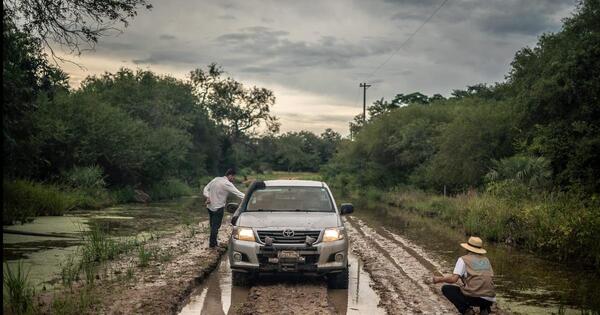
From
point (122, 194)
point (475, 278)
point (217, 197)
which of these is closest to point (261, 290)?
point (475, 278)

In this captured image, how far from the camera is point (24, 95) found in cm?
1457

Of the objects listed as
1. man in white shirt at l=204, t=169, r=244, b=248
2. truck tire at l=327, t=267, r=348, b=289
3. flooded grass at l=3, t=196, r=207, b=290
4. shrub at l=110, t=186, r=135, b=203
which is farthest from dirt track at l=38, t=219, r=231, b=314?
shrub at l=110, t=186, r=135, b=203

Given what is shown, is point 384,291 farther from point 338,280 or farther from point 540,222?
point 540,222

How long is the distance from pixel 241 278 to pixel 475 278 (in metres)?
5.00

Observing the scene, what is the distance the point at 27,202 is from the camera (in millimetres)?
23797

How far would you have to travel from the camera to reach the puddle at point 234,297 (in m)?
9.00

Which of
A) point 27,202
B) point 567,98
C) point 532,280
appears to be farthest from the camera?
point 27,202

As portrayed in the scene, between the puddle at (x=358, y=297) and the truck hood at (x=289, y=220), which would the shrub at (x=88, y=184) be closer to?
the truck hood at (x=289, y=220)

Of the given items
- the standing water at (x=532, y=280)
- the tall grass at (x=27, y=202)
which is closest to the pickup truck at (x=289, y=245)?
the standing water at (x=532, y=280)

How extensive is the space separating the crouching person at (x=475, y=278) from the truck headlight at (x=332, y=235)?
289 centimetres

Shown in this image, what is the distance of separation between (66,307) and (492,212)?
1676 centimetres

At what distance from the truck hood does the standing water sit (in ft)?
10.5

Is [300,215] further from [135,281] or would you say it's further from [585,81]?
[585,81]

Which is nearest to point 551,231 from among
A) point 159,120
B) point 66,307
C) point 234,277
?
point 234,277
